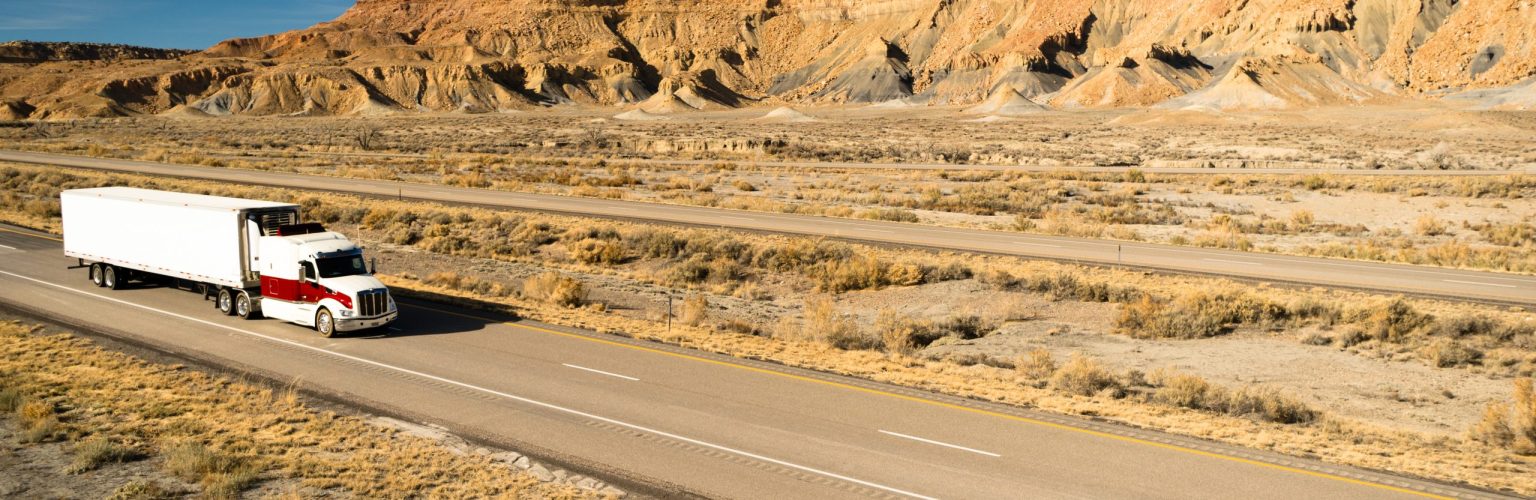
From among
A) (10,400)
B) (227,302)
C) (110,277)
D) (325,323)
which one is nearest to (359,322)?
(325,323)

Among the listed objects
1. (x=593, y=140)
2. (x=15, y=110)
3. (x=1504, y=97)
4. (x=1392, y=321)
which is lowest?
(x=1392, y=321)

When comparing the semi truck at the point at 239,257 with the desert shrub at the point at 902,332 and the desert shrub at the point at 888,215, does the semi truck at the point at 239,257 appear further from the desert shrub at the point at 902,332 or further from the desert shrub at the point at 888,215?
the desert shrub at the point at 888,215

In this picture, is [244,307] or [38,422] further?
[244,307]

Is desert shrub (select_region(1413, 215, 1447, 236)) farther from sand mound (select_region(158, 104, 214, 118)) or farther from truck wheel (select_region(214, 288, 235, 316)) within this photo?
sand mound (select_region(158, 104, 214, 118))

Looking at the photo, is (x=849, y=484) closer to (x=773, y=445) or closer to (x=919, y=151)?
(x=773, y=445)

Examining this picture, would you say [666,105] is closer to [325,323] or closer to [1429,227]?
[1429,227]

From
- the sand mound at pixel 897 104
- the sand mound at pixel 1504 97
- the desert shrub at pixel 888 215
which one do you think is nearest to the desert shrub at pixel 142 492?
the desert shrub at pixel 888 215

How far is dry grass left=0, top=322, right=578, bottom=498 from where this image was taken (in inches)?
458

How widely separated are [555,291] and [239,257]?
6.88 metres

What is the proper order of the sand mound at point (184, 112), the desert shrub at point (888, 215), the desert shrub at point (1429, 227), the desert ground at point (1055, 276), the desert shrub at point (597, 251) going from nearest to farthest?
the desert ground at point (1055, 276) < the desert shrub at point (597, 251) < the desert shrub at point (1429, 227) < the desert shrub at point (888, 215) < the sand mound at point (184, 112)

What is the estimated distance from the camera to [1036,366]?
18.1m

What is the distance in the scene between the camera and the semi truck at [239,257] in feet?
63.8

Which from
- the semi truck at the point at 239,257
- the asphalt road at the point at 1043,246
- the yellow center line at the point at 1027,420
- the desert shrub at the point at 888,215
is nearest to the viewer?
the yellow center line at the point at 1027,420

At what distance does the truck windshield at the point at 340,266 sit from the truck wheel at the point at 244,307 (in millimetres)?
2118
